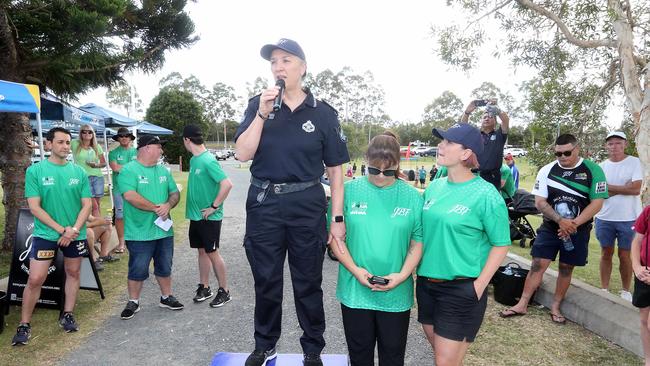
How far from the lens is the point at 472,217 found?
241 centimetres

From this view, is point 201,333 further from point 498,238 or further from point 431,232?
point 498,238

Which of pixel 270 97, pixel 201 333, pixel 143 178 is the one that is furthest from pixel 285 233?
pixel 143 178

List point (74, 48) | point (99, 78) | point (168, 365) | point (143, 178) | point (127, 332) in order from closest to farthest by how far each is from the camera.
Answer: point (168, 365), point (127, 332), point (143, 178), point (74, 48), point (99, 78)

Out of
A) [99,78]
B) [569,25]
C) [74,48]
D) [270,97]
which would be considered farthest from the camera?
[99,78]

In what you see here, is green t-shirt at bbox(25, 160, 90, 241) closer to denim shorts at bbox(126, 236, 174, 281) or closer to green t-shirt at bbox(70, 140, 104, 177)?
denim shorts at bbox(126, 236, 174, 281)

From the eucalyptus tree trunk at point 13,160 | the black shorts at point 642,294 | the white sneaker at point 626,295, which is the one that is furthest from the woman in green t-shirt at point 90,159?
the white sneaker at point 626,295

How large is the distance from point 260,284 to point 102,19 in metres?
4.83

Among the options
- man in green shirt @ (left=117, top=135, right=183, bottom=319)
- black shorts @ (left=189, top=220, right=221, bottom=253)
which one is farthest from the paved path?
black shorts @ (left=189, top=220, right=221, bottom=253)

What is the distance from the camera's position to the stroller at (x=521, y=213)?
805 centimetres

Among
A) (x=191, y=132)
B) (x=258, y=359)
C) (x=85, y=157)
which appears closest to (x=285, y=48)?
(x=258, y=359)

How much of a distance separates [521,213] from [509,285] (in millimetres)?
3723

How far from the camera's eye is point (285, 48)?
2.44 metres

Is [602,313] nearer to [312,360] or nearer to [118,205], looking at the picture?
[312,360]

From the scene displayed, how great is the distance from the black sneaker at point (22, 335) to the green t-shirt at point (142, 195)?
3.80ft
